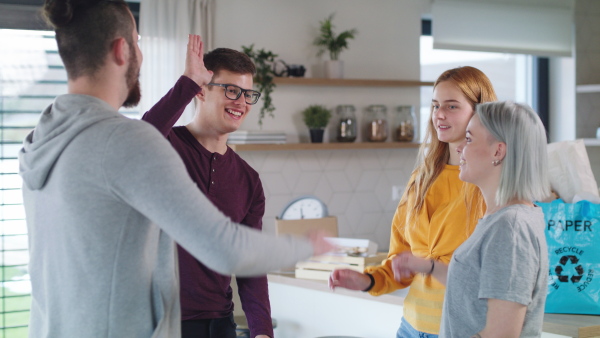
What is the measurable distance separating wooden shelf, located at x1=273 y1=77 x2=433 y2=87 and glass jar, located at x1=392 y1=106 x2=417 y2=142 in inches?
6.8

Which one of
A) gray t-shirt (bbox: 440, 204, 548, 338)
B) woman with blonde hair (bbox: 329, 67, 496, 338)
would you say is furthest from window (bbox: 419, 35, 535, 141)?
gray t-shirt (bbox: 440, 204, 548, 338)

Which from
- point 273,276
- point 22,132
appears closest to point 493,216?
point 273,276

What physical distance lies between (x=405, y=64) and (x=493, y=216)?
3.41 metres

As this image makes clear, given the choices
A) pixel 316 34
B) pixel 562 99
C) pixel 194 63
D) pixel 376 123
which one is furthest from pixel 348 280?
pixel 562 99

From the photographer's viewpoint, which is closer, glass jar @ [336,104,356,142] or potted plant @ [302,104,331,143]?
potted plant @ [302,104,331,143]

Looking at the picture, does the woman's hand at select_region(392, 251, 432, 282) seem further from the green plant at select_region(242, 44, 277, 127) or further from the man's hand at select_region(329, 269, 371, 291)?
the green plant at select_region(242, 44, 277, 127)

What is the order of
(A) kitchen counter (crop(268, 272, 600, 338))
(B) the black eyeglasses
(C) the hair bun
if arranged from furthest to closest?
(A) kitchen counter (crop(268, 272, 600, 338)) < (B) the black eyeglasses < (C) the hair bun

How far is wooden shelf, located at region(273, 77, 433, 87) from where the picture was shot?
4230mm

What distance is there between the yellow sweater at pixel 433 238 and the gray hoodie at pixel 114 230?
75 centimetres

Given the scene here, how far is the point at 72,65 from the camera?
4.21 ft

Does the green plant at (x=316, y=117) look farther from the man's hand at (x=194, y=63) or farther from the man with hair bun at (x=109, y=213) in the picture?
the man with hair bun at (x=109, y=213)

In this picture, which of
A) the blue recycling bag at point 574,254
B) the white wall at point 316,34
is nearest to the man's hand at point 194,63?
the blue recycling bag at point 574,254

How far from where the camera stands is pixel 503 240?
142cm

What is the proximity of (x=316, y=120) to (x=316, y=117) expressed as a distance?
0.06ft
